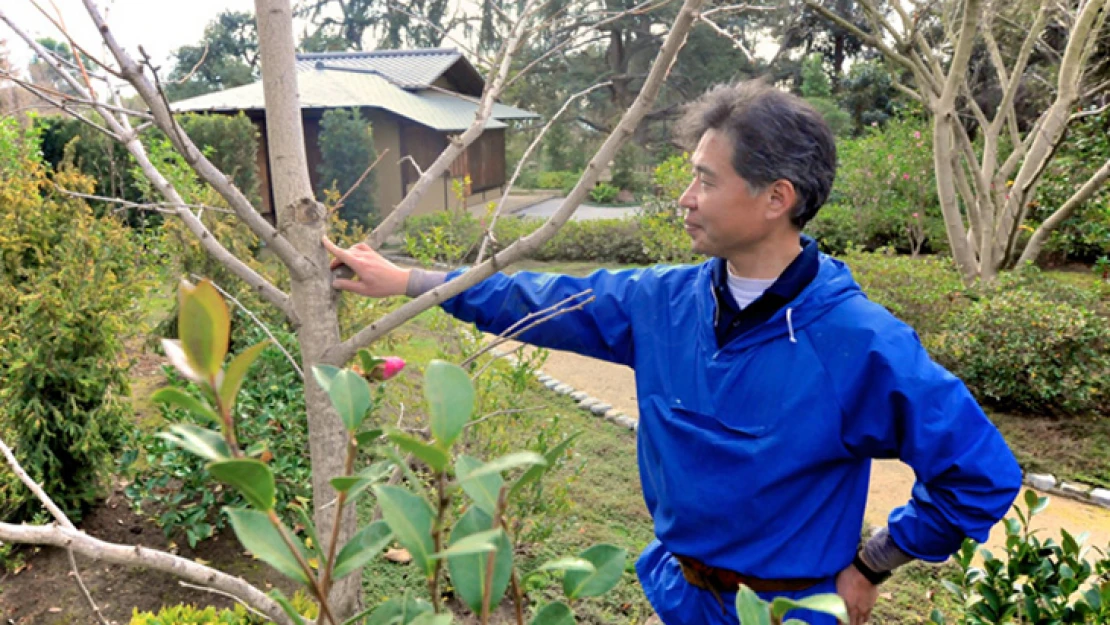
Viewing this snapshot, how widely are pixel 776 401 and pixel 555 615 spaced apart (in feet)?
3.60

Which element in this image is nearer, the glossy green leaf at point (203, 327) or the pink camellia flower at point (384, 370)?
the glossy green leaf at point (203, 327)

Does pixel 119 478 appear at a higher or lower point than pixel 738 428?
lower

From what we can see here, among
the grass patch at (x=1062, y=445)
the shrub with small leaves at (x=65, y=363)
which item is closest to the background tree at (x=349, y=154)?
the shrub with small leaves at (x=65, y=363)

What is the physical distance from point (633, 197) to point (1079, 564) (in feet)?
65.8

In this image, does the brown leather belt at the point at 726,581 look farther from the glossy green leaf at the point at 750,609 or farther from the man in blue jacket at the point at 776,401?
the glossy green leaf at the point at 750,609

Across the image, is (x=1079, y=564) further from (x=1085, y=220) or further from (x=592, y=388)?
(x=1085, y=220)

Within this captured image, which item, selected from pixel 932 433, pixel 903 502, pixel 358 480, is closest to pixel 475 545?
pixel 358 480

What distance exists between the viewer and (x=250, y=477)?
507 mm

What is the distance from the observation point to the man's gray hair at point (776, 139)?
1685mm

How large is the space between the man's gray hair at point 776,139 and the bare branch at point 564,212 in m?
0.32

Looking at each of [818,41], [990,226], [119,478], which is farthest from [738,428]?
→ [818,41]

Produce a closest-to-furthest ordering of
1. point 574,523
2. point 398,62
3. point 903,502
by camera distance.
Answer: point 574,523
point 903,502
point 398,62

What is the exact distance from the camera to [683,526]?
1.71 m

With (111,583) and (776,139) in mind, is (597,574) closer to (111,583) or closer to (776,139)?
(776,139)
